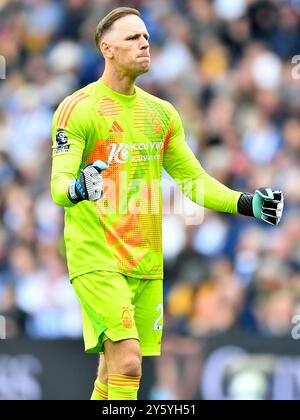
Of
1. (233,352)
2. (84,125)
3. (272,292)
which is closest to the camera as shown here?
(84,125)

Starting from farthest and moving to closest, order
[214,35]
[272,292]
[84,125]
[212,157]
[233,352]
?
[214,35] < [212,157] < [272,292] < [233,352] < [84,125]

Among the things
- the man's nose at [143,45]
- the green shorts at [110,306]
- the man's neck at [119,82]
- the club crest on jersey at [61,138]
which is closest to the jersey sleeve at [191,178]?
the man's neck at [119,82]

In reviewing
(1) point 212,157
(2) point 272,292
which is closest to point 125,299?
(2) point 272,292

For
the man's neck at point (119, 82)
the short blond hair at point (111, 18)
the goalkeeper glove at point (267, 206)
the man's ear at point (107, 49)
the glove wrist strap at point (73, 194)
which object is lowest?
the goalkeeper glove at point (267, 206)

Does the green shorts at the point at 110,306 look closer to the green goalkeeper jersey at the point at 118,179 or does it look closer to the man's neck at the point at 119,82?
the green goalkeeper jersey at the point at 118,179

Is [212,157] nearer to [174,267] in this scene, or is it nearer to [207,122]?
[207,122]

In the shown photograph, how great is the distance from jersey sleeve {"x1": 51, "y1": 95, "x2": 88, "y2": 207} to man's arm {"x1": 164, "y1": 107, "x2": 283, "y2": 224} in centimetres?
73

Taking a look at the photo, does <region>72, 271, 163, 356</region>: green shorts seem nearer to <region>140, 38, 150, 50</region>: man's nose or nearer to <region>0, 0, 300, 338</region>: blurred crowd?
<region>140, 38, 150, 50</region>: man's nose

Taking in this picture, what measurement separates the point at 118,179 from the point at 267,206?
101cm

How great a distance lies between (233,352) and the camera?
1139cm

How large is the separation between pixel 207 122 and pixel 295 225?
189 cm

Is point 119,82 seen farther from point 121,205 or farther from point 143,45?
point 121,205

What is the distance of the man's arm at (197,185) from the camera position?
27.3ft

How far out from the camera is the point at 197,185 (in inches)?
338
